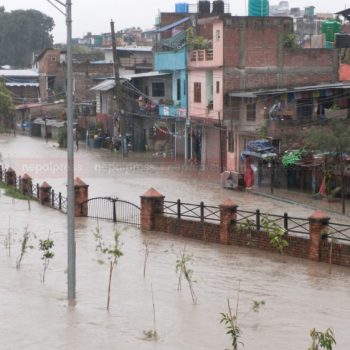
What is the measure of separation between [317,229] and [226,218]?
11.1 ft

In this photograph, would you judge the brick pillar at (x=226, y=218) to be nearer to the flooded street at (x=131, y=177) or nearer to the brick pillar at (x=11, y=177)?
the flooded street at (x=131, y=177)

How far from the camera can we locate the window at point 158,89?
187ft

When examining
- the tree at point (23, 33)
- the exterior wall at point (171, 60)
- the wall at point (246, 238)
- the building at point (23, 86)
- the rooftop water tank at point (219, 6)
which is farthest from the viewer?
the tree at point (23, 33)

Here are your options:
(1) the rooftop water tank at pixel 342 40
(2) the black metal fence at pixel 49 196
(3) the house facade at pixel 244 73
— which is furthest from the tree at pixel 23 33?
(2) the black metal fence at pixel 49 196

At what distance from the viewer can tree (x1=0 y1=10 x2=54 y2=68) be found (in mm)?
140375

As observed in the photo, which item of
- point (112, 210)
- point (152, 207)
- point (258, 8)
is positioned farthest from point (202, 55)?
point (152, 207)

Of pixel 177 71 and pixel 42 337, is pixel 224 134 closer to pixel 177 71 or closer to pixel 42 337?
pixel 177 71

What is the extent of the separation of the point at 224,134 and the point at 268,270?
26.8 m

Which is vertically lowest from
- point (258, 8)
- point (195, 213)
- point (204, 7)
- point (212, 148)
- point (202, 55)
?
point (195, 213)

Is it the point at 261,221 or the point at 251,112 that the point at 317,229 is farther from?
the point at 251,112

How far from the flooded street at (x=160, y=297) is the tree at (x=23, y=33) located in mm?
118151

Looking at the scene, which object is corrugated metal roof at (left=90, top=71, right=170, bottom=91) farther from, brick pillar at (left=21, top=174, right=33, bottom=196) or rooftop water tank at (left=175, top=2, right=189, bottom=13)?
brick pillar at (left=21, top=174, right=33, bottom=196)

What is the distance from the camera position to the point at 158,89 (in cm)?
5725

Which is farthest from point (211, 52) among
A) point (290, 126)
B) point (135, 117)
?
point (135, 117)
